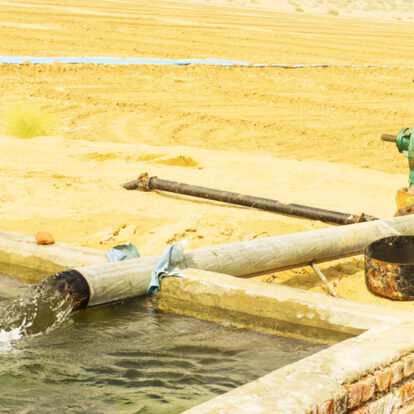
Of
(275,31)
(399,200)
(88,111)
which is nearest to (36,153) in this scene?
(88,111)

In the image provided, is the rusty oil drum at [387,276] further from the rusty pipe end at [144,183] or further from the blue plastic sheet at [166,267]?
the rusty pipe end at [144,183]

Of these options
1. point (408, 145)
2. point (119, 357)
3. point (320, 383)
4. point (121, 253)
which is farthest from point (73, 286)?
point (408, 145)

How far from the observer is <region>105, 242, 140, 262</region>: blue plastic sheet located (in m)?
4.66

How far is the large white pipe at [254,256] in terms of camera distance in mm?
4277

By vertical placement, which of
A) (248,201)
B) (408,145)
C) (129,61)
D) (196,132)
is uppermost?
(408,145)

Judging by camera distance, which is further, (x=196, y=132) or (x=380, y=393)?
(x=196, y=132)

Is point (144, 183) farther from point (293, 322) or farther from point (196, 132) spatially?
point (196, 132)

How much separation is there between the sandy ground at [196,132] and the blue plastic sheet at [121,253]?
606mm

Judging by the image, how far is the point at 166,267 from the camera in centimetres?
436

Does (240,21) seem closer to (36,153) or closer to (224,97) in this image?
(224,97)

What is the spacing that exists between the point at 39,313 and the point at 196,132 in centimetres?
807

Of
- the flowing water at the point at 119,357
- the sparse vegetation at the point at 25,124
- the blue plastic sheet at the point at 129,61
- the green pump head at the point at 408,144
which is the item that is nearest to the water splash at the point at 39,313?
the flowing water at the point at 119,357

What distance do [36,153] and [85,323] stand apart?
5493 mm

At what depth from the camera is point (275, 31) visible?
86.1ft
